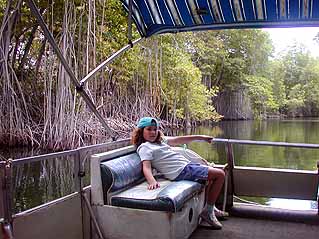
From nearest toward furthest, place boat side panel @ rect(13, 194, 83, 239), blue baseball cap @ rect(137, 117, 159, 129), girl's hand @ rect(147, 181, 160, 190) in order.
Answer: boat side panel @ rect(13, 194, 83, 239) < girl's hand @ rect(147, 181, 160, 190) < blue baseball cap @ rect(137, 117, 159, 129)

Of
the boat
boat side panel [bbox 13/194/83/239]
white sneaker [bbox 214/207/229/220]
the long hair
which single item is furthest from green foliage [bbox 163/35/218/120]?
boat side panel [bbox 13/194/83/239]

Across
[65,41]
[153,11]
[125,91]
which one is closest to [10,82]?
[65,41]

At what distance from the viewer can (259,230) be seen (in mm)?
2805

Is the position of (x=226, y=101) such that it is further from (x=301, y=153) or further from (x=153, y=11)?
(x=153, y=11)

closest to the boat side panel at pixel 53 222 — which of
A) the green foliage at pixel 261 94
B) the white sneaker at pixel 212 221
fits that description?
the white sneaker at pixel 212 221

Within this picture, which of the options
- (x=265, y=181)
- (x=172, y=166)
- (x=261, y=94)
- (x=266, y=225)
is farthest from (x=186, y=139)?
(x=261, y=94)

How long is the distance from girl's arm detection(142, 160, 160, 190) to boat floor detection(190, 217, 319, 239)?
42cm

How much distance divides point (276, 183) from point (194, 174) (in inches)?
33.1

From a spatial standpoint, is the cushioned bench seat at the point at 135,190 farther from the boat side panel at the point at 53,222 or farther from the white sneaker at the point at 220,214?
the white sneaker at the point at 220,214

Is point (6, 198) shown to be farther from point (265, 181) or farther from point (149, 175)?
point (265, 181)

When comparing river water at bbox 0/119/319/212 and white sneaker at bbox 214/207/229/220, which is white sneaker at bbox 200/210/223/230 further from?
river water at bbox 0/119/319/212

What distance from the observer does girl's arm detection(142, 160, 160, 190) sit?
260cm

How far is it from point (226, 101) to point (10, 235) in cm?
2318

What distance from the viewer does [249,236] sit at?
270 cm
